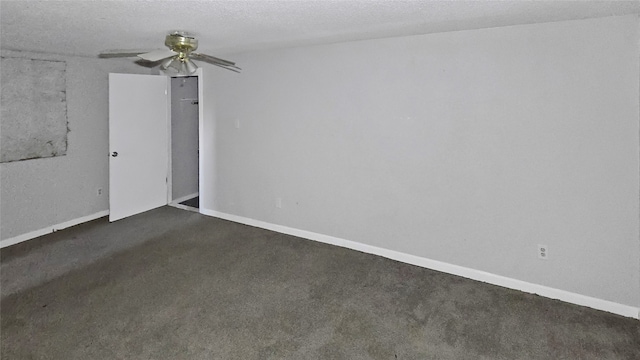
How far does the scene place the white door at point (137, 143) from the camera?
4527 mm

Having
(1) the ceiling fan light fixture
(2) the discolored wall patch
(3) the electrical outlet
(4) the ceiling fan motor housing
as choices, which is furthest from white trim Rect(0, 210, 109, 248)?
(3) the electrical outlet

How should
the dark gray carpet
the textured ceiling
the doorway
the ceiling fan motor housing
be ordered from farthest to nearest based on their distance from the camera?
the doorway
the ceiling fan motor housing
the dark gray carpet
the textured ceiling

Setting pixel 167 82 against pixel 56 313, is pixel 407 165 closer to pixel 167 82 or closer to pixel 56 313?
pixel 56 313

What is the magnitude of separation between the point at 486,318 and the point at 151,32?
3327mm

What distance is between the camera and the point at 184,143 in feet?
18.6

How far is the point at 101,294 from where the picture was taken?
2838mm

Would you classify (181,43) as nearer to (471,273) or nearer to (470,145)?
(470,145)

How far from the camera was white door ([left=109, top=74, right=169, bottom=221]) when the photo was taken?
178 inches

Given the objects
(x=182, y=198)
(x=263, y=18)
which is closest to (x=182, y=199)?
(x=182, y=198)

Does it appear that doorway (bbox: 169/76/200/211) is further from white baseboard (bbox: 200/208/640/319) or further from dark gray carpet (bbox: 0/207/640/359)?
dark gray carpet (bbox: 0/207/640/359)

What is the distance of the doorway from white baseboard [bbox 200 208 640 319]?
64.5 inches

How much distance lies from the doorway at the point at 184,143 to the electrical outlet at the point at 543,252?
421 centimetres

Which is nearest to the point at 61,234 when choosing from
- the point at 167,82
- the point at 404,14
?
the point at 167,82

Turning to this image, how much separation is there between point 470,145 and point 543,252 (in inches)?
40.5
